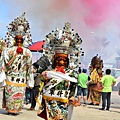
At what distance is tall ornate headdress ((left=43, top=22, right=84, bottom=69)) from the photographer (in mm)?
7058

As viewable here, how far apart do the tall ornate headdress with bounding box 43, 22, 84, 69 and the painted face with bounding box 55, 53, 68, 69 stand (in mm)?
84

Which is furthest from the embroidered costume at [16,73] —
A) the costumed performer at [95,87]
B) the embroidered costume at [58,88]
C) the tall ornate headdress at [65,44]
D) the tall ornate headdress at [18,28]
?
the costumed performer at [95,87]

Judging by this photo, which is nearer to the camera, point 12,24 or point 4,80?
point 4,80

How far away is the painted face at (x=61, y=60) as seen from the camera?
22.4 ft

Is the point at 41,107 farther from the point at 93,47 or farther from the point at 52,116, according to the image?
the point at 93,47

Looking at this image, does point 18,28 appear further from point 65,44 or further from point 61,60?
point 61,60

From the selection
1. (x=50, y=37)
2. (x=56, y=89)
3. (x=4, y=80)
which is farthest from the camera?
(x=4, y=80)

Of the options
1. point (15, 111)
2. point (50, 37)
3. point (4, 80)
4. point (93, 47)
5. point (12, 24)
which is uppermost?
point (93, 47)

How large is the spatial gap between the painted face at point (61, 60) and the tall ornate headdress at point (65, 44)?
0.28 ft

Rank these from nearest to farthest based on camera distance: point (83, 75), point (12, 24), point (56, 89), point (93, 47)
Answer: point (56, 89)
point (12, 24)
point (83, 75)
point (93, 47)

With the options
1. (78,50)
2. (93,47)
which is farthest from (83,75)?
(93,47)

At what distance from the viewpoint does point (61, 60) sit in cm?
684

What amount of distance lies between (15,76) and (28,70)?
36 cm

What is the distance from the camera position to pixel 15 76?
Result: 33.3 feet
